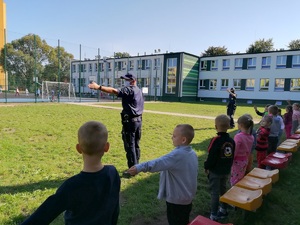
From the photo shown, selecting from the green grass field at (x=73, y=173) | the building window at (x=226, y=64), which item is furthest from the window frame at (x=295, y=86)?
the green grass field at (x=73, y=173)

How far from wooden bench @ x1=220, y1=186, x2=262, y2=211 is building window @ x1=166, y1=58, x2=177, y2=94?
38.1 metres

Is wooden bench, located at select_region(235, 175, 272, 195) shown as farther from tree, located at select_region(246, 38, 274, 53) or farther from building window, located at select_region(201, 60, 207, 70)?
tree, located at select_region(246, 38, 274, 53)

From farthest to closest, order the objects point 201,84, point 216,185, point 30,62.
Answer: point 201,84 < point 30,62 < point 216,185

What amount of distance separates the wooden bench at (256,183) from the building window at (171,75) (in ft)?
123

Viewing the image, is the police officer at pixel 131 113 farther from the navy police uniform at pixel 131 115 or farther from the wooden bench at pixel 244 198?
the wooden bench at pixel 244 198

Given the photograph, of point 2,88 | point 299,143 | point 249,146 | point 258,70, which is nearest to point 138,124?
point 249,146

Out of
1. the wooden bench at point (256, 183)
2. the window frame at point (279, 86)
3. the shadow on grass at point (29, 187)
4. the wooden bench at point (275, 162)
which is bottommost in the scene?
the shadow on grass at point (29, 187)

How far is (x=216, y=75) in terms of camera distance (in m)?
41.4

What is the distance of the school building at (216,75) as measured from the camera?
115 ft

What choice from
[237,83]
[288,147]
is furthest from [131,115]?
[237,83]

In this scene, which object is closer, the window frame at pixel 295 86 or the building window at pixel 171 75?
the window frame at pixel 295 86

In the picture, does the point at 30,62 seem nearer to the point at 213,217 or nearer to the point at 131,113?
the point at 131,113

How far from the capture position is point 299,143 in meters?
6.82

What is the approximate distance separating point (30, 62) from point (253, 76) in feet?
110
